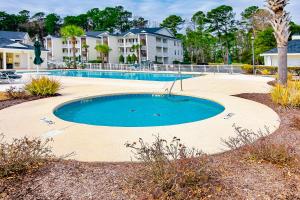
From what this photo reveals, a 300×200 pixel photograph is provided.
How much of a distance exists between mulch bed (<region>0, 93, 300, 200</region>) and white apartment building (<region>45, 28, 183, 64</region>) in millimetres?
50096

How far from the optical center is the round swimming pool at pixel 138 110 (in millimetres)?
11031

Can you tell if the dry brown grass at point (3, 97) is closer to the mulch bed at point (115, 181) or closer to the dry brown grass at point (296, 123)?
the mulch bed at point (115, 181)

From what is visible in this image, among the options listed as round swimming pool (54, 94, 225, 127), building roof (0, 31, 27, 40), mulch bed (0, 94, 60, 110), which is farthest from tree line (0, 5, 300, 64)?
mulch bed (0, 94, 60, 110)

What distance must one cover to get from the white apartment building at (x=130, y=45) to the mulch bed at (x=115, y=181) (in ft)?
164

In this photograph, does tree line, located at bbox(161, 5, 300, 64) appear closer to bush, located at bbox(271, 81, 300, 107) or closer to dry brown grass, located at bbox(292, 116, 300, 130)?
bush, located at bbox(271, 81, 300, 107)

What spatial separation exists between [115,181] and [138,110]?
8.28 meters

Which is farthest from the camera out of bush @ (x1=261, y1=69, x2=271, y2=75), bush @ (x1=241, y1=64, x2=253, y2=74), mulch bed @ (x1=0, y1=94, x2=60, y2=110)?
bush @ (x1=241, y1=64, x2=253, y2=74)

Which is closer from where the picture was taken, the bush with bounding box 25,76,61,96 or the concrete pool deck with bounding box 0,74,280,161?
the concrete pool deck with bounding box 0,74,280,161

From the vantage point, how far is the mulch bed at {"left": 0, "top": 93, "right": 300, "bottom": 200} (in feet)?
14.2

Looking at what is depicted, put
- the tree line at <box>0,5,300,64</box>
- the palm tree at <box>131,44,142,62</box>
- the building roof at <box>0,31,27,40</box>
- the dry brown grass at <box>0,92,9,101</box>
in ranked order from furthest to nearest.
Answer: the building roof at <box>0,31,27,40</box> → the palm tree at <box>131,44,142,62</box> → the tree line at <box>0,5,300,64</box> → the dry brown grass at <box>0,92,9,101</box>

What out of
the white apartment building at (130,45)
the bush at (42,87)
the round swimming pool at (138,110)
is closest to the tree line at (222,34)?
the white apartment building at (130,45)

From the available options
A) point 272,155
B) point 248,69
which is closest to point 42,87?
point 272,155

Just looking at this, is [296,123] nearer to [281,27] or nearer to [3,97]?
[281,27]

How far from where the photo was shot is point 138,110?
42.7ft
